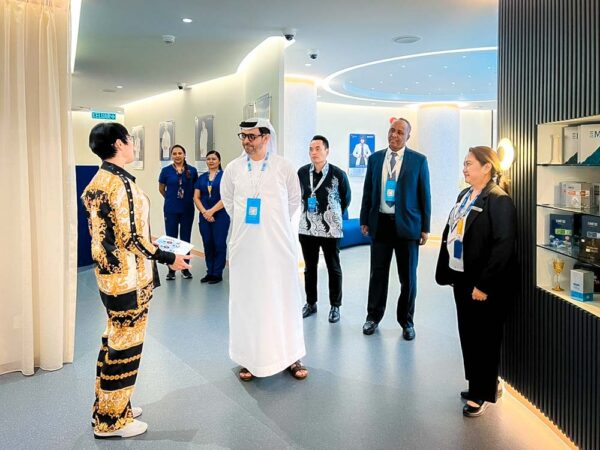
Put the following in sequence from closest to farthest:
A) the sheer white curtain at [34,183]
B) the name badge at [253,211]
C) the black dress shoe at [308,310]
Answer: the name badge at [253,211] → the sheer white curtain at [34,183] → the black dress shoe at [308,310]

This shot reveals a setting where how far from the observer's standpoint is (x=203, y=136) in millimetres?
9336

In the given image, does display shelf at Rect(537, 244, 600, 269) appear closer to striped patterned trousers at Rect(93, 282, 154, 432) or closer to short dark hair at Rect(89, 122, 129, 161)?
striped patterned trousers at Rect(93, 282, 154, 432)

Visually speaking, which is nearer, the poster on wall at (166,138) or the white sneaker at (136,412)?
the white sneaker at (136,412)

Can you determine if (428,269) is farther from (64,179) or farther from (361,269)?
(64,179)

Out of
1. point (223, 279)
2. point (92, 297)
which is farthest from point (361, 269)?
point (92, 297)

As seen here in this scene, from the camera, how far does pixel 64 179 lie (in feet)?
13.0

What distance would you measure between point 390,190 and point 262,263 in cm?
156

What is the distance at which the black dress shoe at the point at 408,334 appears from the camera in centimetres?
459

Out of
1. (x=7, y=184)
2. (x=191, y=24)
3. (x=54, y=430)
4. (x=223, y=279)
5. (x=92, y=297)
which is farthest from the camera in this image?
(x=223, y=279)

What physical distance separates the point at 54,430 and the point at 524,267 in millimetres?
2933

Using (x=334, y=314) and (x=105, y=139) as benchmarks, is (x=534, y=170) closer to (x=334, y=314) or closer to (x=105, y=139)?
(x=105, y=139)

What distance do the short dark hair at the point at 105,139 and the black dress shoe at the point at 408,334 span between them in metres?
3.02

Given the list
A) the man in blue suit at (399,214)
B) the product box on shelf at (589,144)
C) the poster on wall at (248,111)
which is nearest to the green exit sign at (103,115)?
the poster on wall at (248,111)

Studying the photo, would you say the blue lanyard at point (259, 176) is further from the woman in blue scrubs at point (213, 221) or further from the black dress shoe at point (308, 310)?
the woman in blue scrubs at point (213, 221)
